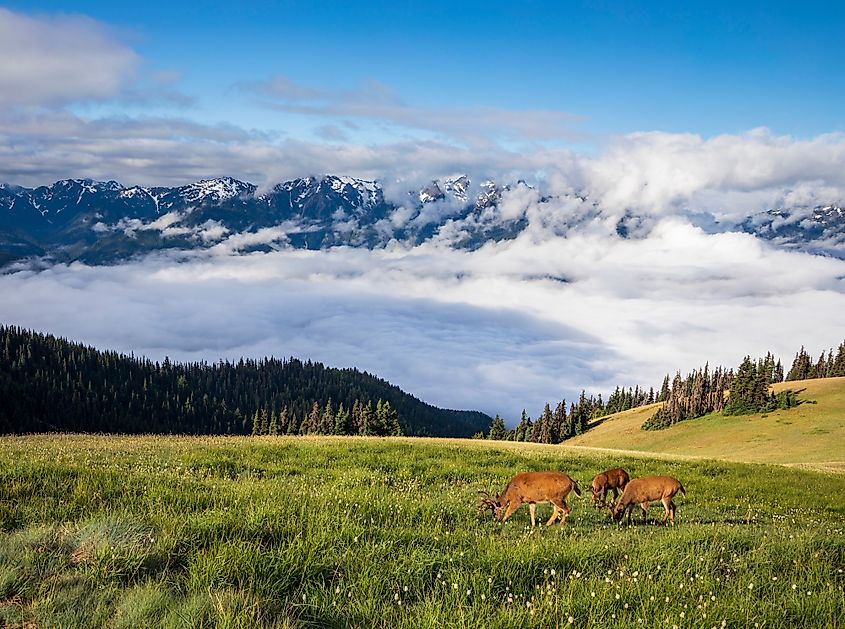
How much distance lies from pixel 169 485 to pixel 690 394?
6341 inches

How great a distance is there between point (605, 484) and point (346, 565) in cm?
1051

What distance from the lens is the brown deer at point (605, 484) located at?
15.1 meters

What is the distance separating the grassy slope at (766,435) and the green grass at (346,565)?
225 ft

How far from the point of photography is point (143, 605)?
17.9ft

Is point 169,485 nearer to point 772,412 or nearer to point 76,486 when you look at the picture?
point 76,486

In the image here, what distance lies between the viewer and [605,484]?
50.4ft

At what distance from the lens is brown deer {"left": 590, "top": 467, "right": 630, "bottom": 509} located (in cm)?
1515

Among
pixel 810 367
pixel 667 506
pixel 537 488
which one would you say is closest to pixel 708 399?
pixel 810 367

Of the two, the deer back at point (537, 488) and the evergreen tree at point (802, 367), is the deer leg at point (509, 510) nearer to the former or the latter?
the deer back at point (537, 488)

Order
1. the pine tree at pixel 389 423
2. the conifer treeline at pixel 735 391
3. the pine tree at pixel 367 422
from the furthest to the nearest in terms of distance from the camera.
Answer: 1. the conifer treeline at pixel 735 391
2. the pine tree at pixel 367 422
3. the pine tree at pixel 389 423

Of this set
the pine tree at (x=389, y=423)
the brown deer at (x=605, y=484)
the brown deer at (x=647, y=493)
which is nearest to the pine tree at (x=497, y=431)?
the pine tree at (x=389, y=423)

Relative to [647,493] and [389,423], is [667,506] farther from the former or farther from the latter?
[389,423]

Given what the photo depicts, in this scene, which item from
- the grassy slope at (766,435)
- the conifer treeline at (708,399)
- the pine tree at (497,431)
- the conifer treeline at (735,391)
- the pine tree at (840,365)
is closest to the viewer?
the grassy slope at (766,435)

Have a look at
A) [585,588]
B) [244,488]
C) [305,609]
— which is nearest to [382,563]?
[305,609]
